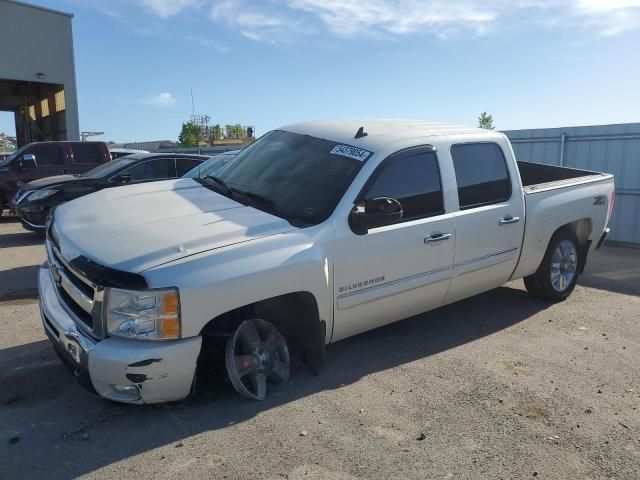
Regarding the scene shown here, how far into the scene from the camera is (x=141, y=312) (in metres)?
3.03

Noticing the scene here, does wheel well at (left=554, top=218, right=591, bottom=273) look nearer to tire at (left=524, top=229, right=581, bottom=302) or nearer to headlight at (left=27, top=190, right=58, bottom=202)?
tire at (left=524, top=229, right=581, bottom=302)

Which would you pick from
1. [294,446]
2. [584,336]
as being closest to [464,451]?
[294,446]

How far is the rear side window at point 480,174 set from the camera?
471 centimetres

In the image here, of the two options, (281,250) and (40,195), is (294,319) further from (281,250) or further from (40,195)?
(40,195)

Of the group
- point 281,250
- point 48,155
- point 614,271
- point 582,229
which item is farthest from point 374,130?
point 48,155

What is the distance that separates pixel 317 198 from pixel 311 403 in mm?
1448

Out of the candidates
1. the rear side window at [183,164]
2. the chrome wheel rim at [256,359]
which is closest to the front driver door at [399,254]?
the chrome wheel rim at [256,359]

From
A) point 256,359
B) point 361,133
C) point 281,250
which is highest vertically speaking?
point 361,133

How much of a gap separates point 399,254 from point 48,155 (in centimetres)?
1104

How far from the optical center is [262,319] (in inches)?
142

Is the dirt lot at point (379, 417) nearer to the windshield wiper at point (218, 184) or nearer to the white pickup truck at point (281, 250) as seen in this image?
the white pickup truck at point (281, 250)

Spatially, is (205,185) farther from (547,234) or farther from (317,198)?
(547,234)

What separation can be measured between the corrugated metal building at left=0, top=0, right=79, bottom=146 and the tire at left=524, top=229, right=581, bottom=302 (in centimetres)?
2480

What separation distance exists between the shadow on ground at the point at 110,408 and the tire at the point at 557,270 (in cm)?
131
